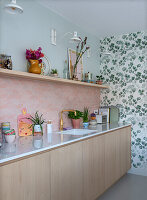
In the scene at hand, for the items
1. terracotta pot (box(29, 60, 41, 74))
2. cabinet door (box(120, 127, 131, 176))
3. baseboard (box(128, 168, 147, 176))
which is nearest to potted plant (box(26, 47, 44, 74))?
terracotta pot (box(29, 60, 41, 74))

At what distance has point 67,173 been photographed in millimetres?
2027

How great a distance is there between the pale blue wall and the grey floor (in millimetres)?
1842

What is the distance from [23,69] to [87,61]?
159 cm

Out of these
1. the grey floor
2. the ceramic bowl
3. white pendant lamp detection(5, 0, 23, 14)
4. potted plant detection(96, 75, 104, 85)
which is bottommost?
the grey floor

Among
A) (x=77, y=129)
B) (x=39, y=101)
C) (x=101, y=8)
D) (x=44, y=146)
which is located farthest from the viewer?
(x=77, y=129)

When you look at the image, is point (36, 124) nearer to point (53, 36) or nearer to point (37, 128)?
point (37, 128)

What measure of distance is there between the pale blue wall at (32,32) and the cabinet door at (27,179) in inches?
43.4

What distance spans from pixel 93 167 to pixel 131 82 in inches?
74.8

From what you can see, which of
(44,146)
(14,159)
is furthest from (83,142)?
(14,159)

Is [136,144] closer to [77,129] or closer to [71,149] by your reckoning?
[77,129]

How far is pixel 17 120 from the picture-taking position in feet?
7.57

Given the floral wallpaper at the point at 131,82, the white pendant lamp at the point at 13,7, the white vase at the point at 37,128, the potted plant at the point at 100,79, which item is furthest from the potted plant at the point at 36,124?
the floral wallpaper at the point at 131,82

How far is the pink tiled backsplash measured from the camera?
7.20 feet

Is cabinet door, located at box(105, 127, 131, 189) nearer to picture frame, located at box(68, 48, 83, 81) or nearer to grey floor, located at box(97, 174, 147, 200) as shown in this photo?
grey floor, located at box(97, 174, 147, 200)
